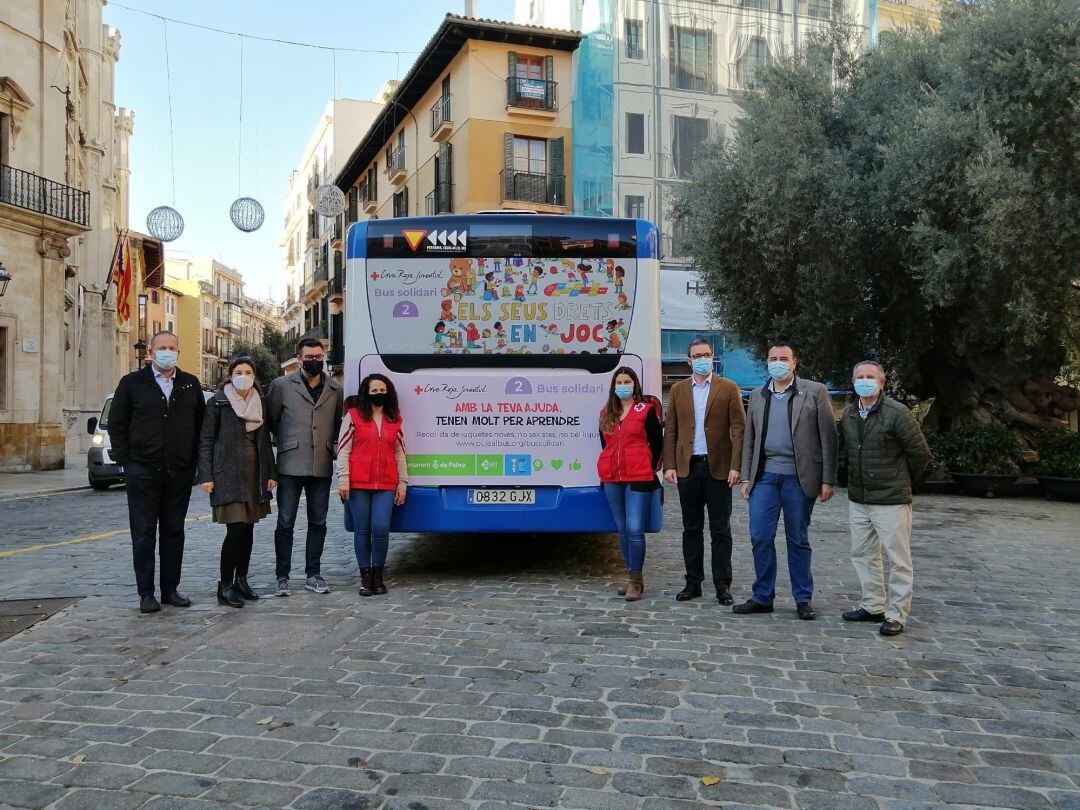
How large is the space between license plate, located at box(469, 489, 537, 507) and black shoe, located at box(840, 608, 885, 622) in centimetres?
252

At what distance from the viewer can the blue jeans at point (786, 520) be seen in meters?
6.32

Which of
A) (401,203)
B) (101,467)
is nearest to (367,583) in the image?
(101,467)

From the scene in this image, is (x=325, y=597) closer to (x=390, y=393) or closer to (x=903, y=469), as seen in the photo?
(x=390, y=393)

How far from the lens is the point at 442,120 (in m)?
31.5

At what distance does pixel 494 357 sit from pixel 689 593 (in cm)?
241

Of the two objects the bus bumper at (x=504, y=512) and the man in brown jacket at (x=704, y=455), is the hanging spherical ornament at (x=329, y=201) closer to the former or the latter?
the bus bumper at (x=504, y=512)

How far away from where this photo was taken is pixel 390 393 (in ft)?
23.2

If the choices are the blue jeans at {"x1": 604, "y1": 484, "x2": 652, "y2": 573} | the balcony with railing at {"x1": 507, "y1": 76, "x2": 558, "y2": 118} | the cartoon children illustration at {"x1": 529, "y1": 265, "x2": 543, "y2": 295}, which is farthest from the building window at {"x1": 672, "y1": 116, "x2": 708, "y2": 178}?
the blue jeans at {"x1": 604, "y1": 484, "x2": 652, "y2": 573}

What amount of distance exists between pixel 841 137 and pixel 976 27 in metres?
3.00

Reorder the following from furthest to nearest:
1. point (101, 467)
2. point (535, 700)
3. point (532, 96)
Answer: point (532, 96), point (101, 467), point (535, 700)

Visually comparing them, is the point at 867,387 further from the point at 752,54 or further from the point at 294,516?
the point at 752,54

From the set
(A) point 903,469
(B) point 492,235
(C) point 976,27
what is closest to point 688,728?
(A) point 903,469

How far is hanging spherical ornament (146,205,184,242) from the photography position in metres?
23.8

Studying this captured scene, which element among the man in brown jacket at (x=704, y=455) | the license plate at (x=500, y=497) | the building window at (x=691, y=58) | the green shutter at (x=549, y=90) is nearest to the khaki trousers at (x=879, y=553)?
the man in brown jacket at (x=704, y=455)
